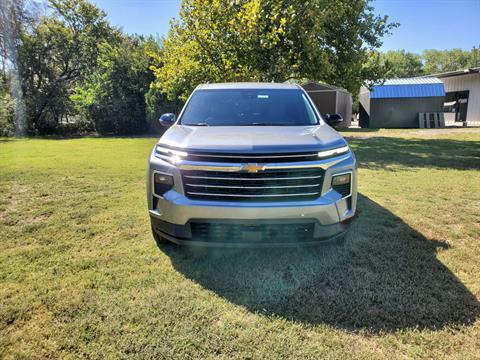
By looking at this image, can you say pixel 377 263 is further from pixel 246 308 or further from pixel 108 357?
pixel 108 357

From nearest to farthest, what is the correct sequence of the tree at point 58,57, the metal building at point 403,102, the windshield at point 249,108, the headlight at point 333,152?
the headlight at point 333,152
the windshield at point 249,108
the tree at point 58,57
the metal building at point 403,102

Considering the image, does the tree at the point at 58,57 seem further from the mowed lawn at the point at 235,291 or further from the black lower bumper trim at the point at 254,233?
the black lower bumper trim at the point at 254,233

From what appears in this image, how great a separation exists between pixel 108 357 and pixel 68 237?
2.23 metres

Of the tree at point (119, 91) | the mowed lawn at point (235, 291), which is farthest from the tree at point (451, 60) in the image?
the mowed lawn at point (235, 291)

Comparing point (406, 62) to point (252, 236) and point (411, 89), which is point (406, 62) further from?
point (252, 236)

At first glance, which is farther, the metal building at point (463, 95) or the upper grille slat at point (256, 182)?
the metal building at point (463, 95)

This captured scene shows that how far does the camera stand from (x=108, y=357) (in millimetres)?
2016

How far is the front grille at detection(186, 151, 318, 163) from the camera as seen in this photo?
109 inches

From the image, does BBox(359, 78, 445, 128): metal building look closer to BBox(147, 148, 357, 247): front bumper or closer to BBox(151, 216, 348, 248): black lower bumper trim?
BBox(147, 148, 357, 247): front bumper

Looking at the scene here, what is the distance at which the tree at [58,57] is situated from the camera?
2039cm

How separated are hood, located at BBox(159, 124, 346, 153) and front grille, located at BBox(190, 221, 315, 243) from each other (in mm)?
658

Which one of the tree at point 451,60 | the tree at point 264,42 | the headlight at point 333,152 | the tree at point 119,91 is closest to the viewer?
the headlight at point 333,152

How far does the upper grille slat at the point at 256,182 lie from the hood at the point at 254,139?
0.08 m

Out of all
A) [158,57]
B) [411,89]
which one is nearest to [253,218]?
[158,57]
